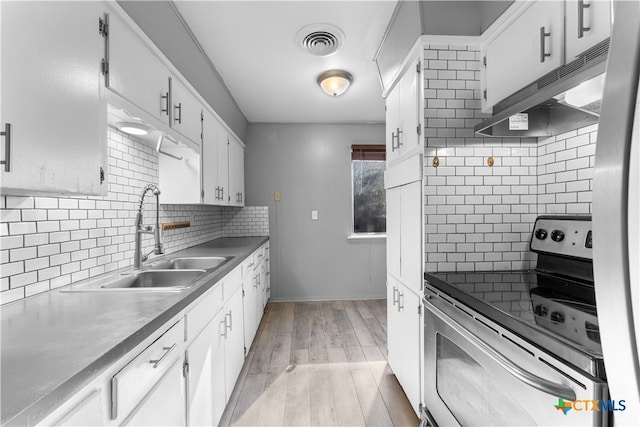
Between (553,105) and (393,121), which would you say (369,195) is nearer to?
(393,121)

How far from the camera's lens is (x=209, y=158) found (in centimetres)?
256

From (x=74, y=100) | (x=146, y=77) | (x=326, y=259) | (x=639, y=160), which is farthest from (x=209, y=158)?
(x=639, y=160)

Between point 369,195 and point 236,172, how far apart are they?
1.82m

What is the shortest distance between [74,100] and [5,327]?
0.72 metres

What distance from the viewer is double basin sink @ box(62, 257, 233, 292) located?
1.38 meters

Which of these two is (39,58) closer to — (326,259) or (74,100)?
(74,100)

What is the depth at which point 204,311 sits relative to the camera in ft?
4.85

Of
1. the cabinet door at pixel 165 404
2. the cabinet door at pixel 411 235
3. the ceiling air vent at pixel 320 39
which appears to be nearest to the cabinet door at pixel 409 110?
the cabinet door at pixel 411 235

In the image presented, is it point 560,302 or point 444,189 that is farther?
point 444,189

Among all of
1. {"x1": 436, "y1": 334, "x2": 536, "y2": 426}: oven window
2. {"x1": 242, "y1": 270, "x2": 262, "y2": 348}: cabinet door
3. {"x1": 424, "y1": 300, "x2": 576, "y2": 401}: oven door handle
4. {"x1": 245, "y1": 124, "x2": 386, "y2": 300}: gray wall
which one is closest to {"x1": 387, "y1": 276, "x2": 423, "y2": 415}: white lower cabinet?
{"x1": 436, "y1": 334, "x2": 536, "y2": 426}: oven window

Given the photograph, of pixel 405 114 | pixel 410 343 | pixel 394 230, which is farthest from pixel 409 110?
pixel 410 343

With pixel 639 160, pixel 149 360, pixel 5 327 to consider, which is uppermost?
pixel 639 160

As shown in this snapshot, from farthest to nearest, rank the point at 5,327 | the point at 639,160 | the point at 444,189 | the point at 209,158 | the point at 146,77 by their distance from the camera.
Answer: the point at 209,158 → the point at 444,189 → the point at 146,77 → the point at 5,327 → the point at 639,160

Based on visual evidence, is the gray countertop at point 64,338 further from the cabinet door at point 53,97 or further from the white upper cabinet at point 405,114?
the white upper cabinet at point 405,114
